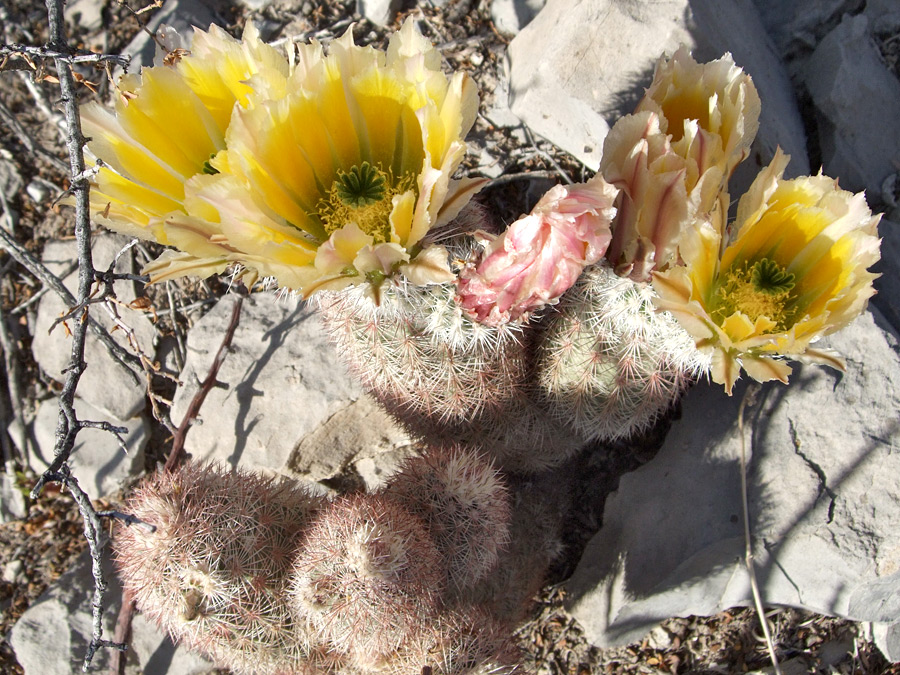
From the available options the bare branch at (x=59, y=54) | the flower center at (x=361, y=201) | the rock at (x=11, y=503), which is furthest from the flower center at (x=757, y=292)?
the rock at (x=11, y=503)

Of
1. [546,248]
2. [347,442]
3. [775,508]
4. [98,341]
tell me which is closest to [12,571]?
[98,341]

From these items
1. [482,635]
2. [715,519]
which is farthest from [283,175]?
[715,519]

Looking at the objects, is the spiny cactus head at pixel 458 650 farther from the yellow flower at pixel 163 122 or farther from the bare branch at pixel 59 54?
the bare branch at pixel 59 54

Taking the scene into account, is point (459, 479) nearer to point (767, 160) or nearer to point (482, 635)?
point (482, 635)

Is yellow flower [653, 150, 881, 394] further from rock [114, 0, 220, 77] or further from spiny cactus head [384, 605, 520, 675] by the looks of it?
rock [114, 0, 220, 77]

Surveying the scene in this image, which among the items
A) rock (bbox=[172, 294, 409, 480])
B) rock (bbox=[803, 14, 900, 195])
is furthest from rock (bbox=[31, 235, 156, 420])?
rock (bbox=[803, 14, 900, 195])

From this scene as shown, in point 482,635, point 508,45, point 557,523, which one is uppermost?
point 508,45
